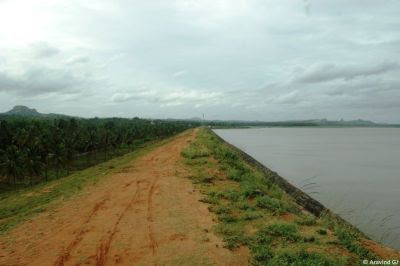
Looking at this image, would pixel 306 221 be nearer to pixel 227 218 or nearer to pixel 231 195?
pixel 227 218

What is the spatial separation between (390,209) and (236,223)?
66.2ft

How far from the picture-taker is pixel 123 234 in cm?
1391

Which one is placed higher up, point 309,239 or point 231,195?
point 231,195

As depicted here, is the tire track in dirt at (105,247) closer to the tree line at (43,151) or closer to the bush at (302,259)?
the bush at (302,259)

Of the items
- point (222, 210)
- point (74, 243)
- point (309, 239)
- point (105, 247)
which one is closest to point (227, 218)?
point (222, 210)

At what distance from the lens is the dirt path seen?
11.6 m

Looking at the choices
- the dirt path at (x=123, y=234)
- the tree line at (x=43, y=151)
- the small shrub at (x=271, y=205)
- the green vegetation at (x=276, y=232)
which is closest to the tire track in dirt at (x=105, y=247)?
the dirt path at (x=123, y=234)

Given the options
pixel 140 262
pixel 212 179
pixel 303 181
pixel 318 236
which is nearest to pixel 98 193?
pixel 212 179

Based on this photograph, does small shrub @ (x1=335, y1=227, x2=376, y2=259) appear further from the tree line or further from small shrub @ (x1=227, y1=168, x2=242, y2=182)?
the tree line

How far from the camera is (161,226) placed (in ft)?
48.6

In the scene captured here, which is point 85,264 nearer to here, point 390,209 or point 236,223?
point 236,223

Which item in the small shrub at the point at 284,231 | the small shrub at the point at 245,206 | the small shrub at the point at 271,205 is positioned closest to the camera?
the small shrub at the point at 284,231

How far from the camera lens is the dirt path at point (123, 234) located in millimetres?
11570

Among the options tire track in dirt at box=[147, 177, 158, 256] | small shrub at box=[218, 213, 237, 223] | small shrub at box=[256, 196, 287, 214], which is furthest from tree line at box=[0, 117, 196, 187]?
small shrub at box=[218, 213, 237, 223]
